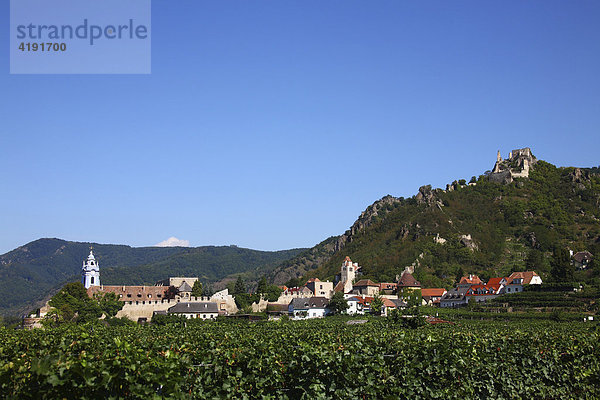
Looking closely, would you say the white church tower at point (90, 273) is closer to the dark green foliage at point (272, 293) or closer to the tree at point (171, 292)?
the tree at point (171, 292)

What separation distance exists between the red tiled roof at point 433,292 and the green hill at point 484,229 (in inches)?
323

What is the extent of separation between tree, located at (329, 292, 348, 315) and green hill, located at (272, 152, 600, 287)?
94.1 ft


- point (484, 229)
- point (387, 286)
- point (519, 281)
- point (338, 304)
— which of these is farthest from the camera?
point (484, 229)

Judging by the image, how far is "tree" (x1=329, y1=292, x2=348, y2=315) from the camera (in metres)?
92.6

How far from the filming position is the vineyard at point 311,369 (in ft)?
35.1

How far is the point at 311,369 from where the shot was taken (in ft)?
51.0

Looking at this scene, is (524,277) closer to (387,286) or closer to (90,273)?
(387,286)

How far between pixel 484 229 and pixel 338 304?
66.5 metres

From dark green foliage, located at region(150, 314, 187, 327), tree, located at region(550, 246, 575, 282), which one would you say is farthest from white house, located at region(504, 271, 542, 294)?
dark green foliage, located at region(150, 314, 187, 327)

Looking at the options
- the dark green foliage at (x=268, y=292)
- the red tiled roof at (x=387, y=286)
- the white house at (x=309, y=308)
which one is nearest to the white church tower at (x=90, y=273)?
the dark green foliage at (x=268, y=292)

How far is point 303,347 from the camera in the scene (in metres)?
16.0

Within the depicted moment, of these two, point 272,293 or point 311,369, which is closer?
point 311,369

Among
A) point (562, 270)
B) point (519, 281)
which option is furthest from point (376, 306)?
point (562, 270)

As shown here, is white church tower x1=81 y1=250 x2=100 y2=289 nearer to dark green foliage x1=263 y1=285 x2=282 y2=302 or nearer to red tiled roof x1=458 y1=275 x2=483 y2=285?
dark green foliage x1=263 y1=285 x2=282 y2=302
